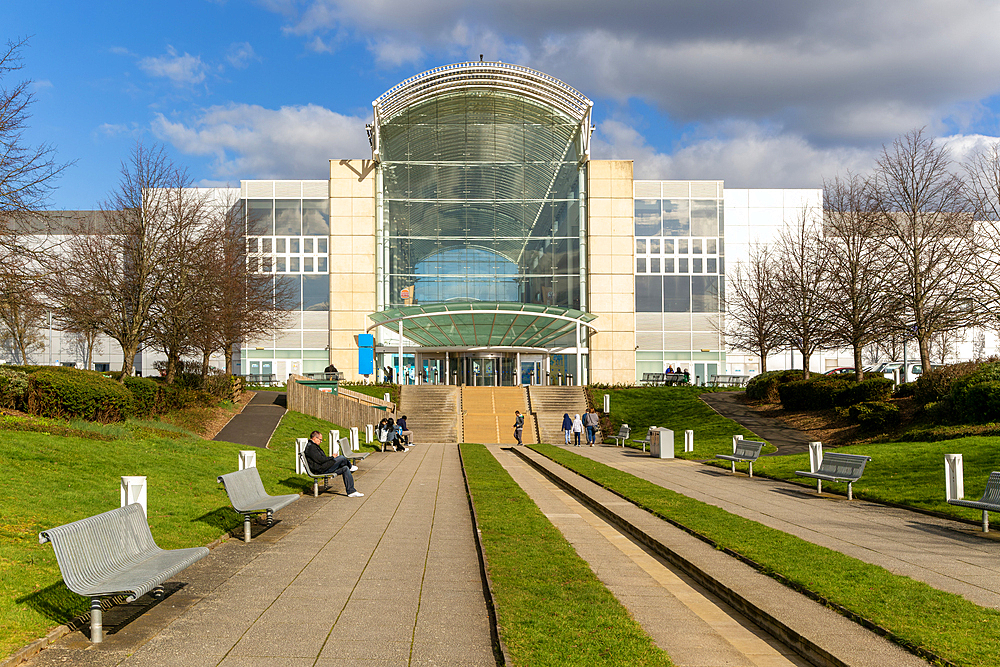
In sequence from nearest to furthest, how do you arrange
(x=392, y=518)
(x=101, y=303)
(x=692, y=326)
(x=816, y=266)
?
1. (x=392, y=518)
2. (x=101, y=303)
3. (x=816, y=266)
4. (x=692, y=326)

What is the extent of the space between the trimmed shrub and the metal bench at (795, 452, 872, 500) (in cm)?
1841

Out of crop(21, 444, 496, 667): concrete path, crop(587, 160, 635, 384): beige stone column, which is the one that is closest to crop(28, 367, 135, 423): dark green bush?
crop(21, 444, 496, 667): concrete path

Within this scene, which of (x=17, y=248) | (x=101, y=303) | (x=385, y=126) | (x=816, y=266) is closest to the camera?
(x=17, y=248)

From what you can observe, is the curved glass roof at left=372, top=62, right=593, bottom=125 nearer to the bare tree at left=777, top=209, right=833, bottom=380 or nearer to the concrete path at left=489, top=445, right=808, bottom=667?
the bare tree at left=777, top=209, right=833, bottom=380

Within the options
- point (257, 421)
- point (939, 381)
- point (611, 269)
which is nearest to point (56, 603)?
point (257, 421)

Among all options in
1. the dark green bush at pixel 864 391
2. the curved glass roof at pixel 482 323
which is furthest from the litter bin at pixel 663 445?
the curved glass roof at pixel 482 323

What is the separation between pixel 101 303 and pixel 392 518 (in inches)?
716

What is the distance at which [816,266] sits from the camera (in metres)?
31.9

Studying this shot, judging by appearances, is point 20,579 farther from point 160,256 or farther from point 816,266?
point 816,266

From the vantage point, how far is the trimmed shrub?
18078 mm

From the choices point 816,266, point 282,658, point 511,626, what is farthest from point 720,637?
point 816,266

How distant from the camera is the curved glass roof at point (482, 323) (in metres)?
47.9

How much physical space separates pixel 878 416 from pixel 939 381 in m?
2.08

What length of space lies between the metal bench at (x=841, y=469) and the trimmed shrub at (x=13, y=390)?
18407 mm
